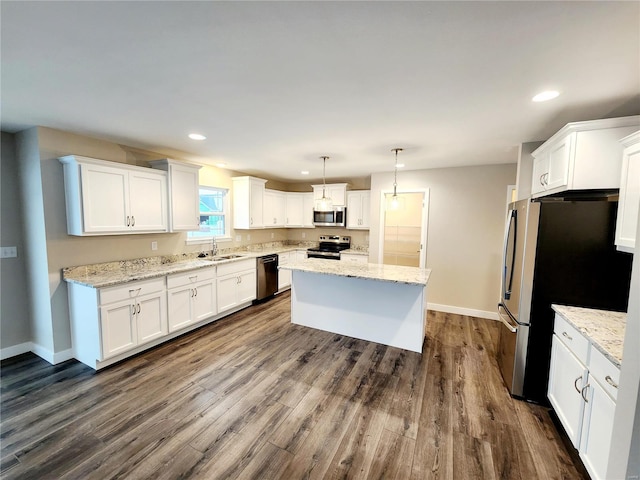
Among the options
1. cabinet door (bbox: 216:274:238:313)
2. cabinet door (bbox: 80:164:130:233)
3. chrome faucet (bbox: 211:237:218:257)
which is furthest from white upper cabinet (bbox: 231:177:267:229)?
cabinet door (bbox: 80:164:130:233)

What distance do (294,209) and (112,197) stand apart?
11.8 ft

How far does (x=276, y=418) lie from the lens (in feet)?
6.88

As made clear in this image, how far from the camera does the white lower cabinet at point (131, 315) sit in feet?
8.80

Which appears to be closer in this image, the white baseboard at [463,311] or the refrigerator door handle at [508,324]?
the refrigerator door handle at [508,324]

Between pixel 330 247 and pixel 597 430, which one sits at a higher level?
Result: pixel 330 247

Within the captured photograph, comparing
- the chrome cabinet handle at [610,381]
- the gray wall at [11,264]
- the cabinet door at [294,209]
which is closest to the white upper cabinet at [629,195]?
the chrome cabinet handle at [610,381]

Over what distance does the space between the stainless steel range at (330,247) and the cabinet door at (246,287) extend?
139cm

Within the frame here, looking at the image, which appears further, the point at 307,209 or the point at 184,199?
the point at 307,209

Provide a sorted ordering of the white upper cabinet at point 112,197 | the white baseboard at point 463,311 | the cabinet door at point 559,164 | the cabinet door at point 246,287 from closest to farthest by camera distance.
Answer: the cabinet door at point 559,164 < the white upper cabinet at point 112,197 < the white baseboard at point 463,311 < the cabinet door at point 246,287

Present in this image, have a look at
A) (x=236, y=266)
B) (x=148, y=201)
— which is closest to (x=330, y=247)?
(x=236, y=266)

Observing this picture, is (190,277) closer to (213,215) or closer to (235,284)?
(235,284)

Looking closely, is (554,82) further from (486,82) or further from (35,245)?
(35,245)

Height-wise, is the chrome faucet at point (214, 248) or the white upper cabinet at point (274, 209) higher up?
the white upper cabinet at point (274, 209)

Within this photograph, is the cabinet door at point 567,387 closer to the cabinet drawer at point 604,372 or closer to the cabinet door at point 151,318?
the cabinet drawer at point 604,372
